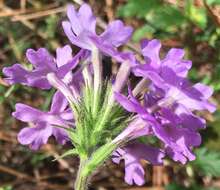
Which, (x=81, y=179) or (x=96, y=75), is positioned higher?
(x=96, y=75)

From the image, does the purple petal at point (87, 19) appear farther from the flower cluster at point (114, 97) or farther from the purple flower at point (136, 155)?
the purple flower at point (136, 155)

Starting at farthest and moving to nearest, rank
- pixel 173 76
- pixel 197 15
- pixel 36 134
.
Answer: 1. pixel 197 15
2. pixel 36 134
3. pixel 173 76

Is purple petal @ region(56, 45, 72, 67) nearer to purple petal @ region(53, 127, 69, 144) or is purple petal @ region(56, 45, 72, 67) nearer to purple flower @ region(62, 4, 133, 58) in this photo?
purple flower @ region(62, 4, 133, 58)

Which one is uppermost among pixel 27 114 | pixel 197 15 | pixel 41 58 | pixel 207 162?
pixel 41 58

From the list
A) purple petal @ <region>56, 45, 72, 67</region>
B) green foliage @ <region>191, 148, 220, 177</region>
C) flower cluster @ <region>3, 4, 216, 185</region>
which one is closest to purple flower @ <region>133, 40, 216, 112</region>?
flower cluster @ <region>3, 4, 216, 185</region>

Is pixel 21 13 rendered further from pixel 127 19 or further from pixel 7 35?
pixel 127 19

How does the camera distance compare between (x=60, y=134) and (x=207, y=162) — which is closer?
(x=60, y=134)

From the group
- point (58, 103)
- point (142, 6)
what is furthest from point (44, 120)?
point (142, 6)

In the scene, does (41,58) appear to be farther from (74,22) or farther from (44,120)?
(44,120)
